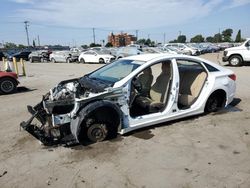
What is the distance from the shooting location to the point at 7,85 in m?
11.0

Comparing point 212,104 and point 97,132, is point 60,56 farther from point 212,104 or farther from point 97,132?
point 97,132

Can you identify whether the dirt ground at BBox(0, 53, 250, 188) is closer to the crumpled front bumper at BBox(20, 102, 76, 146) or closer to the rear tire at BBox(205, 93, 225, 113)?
the crumpled front bumper at BBox(20, 102, 76, 146)

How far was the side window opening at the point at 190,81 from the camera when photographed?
6.35 metres

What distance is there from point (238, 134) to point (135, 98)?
2062 mm

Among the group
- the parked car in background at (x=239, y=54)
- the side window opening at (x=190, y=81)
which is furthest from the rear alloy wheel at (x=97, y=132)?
the parked car in background at (x=239, y=54)

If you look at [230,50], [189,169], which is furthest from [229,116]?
[230,50]

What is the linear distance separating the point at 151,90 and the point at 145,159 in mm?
2048

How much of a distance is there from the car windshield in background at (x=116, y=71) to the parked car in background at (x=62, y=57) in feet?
86.8

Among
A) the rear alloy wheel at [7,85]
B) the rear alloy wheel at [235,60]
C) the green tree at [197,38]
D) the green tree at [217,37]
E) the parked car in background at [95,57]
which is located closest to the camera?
the rear alloy wheel at [7,85]

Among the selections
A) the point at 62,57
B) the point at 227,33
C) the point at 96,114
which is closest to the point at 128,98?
the point at 96,114

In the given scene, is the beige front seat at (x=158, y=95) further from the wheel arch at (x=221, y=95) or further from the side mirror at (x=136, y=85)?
the wheel arch at (x=221, y=95)

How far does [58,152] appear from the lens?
4.76 m

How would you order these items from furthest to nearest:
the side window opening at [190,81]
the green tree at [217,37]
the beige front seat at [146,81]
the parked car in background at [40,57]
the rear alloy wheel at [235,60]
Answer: the green tree at [217,37]
the parked car in background at [40,57]
the rear alloy wheel at [235,60]
the side window opening at [190,81]
the beige front seat at [146,81]

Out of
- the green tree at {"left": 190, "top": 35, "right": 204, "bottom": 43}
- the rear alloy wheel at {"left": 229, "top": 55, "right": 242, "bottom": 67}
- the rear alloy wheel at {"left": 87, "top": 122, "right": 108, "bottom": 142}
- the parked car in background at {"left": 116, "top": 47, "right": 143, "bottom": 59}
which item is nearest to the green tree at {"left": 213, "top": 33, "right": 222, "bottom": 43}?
the green tree at {"left": 190, "top": 35, "right": 204, "bottom": 43}
